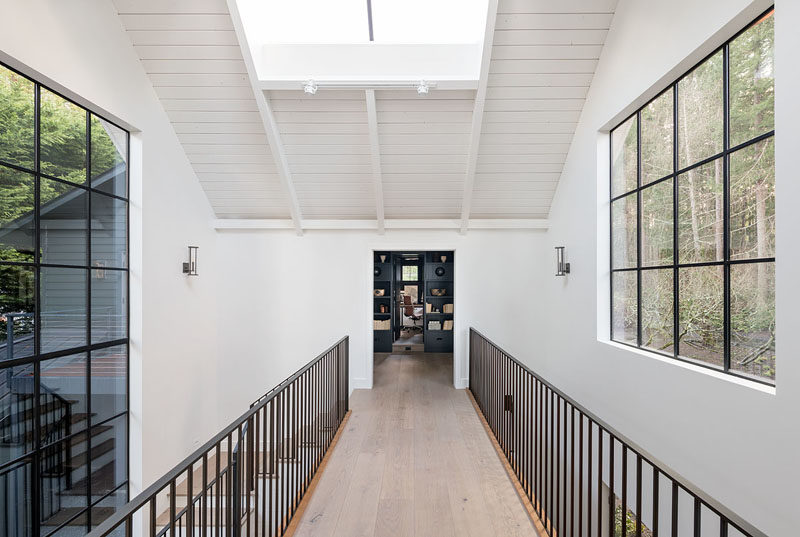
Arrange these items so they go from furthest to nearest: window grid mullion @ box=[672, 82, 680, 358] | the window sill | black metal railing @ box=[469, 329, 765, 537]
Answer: window grid mullion @ box=[672, 82, 680, 358] < the window sill < black metal railing @ box=[469, 329, 765, 537]

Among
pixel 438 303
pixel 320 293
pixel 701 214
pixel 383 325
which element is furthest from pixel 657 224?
pixel 383 325

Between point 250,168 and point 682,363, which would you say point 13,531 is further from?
point 682,363

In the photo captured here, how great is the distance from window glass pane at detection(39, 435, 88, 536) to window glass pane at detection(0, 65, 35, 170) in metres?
2.04

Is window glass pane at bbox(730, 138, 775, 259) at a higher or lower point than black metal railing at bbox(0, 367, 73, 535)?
higher

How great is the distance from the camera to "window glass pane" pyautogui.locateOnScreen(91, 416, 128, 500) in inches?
130

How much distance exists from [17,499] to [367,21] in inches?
179

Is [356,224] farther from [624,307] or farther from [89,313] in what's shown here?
[624,307]

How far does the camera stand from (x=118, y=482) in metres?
3.51

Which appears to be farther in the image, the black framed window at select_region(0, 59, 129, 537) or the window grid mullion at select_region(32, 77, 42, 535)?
the window grid mullion at select_region(32, 77, 42, 535)

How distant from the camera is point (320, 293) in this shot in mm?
5688

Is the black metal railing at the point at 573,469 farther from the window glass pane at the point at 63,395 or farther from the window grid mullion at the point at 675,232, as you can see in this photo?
the window glass pane at the point at 63,395

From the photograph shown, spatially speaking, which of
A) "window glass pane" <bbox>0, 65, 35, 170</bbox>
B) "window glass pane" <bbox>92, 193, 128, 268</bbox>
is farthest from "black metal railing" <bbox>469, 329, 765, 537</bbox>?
"window glass pane" <bbox>0, 65, 35, 170</bbox>

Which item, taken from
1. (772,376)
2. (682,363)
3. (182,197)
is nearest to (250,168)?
(182,197)

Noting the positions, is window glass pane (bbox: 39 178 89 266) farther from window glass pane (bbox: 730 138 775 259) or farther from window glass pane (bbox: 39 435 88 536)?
window glass pane (bbox: 730 138 775 259)
